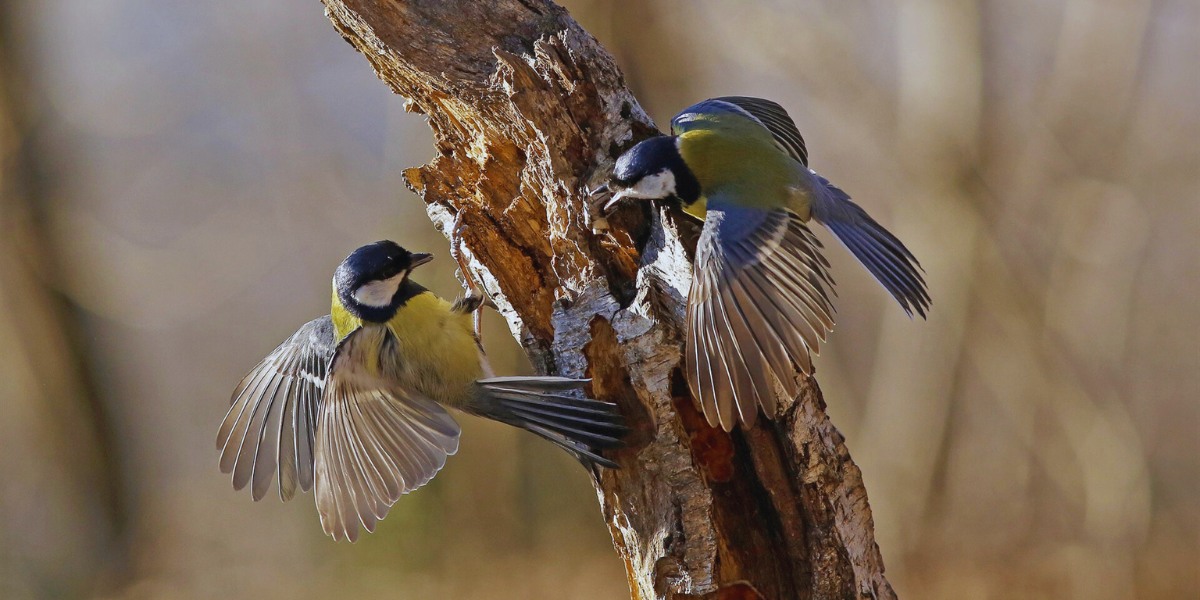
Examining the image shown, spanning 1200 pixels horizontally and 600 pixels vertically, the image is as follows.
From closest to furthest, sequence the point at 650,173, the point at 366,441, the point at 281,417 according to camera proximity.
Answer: the point at 650,173, the point at 366,441, the point at 281,417

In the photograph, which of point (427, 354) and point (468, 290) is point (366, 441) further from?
point (468, 290)

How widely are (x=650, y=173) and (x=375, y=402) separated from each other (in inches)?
31.4

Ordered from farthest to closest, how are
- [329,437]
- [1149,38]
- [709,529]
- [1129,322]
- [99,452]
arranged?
[99,452], [1129,322], [1149,38], [329,437], [709,529]

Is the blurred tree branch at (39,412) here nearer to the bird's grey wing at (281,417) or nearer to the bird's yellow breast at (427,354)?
the bird's grey wing at (281,417)

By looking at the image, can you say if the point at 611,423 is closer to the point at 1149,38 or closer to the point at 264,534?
the point at 1149,38

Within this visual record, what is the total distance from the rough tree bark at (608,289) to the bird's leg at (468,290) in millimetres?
24

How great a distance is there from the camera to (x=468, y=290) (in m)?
2.15

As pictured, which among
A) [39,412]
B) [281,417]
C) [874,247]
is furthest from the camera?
[39,412]

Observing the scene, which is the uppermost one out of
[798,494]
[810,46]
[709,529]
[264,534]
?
[810,46]

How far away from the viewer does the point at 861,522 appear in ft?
5.62

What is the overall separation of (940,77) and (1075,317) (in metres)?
1.25

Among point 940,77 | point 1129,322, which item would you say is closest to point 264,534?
point 940,77

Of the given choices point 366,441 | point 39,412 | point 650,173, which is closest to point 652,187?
point 650,173

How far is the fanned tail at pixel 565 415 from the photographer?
1639 millimetres
